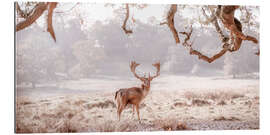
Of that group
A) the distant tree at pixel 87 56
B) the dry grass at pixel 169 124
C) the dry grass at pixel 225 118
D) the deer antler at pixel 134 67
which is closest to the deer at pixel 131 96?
the deer antler at pixel 134 67

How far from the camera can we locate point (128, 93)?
179 inches

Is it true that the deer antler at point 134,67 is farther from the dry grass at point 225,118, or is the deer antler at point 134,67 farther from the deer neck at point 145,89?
the dry grass at point 225,118

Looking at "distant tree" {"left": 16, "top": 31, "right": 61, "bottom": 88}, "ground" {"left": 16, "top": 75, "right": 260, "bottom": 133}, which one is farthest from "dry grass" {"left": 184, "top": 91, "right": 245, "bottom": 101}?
"distant tree" {"left": 16, "top": 31, "right": 61, "bottom": 88}

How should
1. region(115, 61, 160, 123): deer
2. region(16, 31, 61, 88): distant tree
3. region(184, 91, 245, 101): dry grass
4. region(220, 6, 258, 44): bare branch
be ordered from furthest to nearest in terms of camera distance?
region(184, 91, 245, 101): dry grass → region(115, 61, 160, 123): deer → region(16, 31, 61, 88): distant tree → region(220, 6, 258, 44): bare branch

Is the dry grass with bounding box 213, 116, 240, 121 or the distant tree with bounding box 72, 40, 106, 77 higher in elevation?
the distant tree with bounding box 72, 40, 106, 77

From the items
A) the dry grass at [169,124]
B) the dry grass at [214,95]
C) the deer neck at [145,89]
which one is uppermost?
the deer neck at [145,89]

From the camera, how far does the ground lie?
171 inches

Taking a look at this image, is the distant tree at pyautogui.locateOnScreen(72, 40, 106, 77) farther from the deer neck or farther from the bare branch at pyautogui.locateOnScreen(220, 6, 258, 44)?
the bare branch at pyautogui.locateOnScreen(220, 6, 258, 44)

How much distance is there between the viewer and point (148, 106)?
465cm

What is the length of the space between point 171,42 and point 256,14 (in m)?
1.51

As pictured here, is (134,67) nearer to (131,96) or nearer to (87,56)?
(131,96)

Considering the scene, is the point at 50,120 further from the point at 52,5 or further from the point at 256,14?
the point at 256,14

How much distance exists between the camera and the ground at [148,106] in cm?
434
